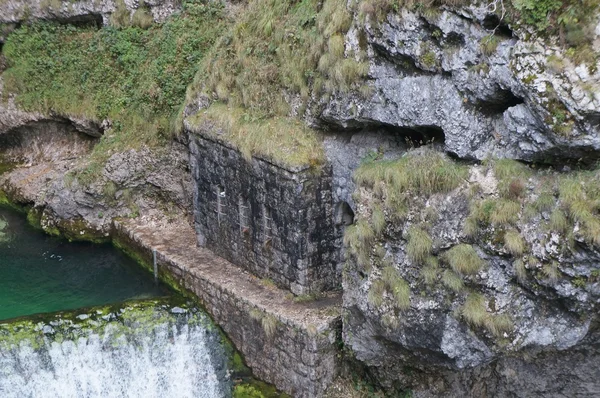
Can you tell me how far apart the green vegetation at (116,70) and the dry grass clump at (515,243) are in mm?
9386

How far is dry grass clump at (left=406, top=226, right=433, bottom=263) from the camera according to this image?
30.8 ft

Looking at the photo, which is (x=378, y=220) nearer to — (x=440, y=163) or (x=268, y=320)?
(x=440, y=163)

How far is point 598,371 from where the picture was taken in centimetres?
1109

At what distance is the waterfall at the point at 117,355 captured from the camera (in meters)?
11.7

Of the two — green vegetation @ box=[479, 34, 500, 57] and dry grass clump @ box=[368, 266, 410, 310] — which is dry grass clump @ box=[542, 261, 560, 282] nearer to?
dry grass clump @ box=[368, 266, 410, 310]

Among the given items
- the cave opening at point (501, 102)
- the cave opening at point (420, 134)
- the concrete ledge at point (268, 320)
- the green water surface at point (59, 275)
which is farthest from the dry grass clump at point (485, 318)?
the green water surface at point (59, 275)

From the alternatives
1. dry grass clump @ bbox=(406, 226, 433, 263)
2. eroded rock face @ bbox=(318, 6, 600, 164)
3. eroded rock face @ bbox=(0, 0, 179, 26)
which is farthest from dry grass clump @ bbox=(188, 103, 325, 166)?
eroded rock face @ bbox=(0, 0, 179, 26)

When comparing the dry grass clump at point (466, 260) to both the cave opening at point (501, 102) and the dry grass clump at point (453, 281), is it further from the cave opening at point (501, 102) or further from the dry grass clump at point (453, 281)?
the cave opening at point (501, 102)

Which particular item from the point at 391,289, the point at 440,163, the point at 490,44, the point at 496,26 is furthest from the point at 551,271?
the point at 496,26

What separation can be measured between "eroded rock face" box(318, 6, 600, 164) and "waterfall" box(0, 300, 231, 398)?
5046 mm

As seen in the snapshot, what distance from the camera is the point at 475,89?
29.3 feet

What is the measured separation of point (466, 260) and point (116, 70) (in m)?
11.5

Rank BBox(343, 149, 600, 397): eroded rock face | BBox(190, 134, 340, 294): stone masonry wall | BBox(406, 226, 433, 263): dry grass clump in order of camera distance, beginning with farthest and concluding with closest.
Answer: BBox(190, 134, 340, 294): stone masonry wall
BBox(406, 226, 433, 263): dry grass clump
BBox(343, 149, 600, 397): eroded rock face

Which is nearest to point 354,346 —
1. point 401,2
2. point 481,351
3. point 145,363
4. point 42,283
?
point 481,351
